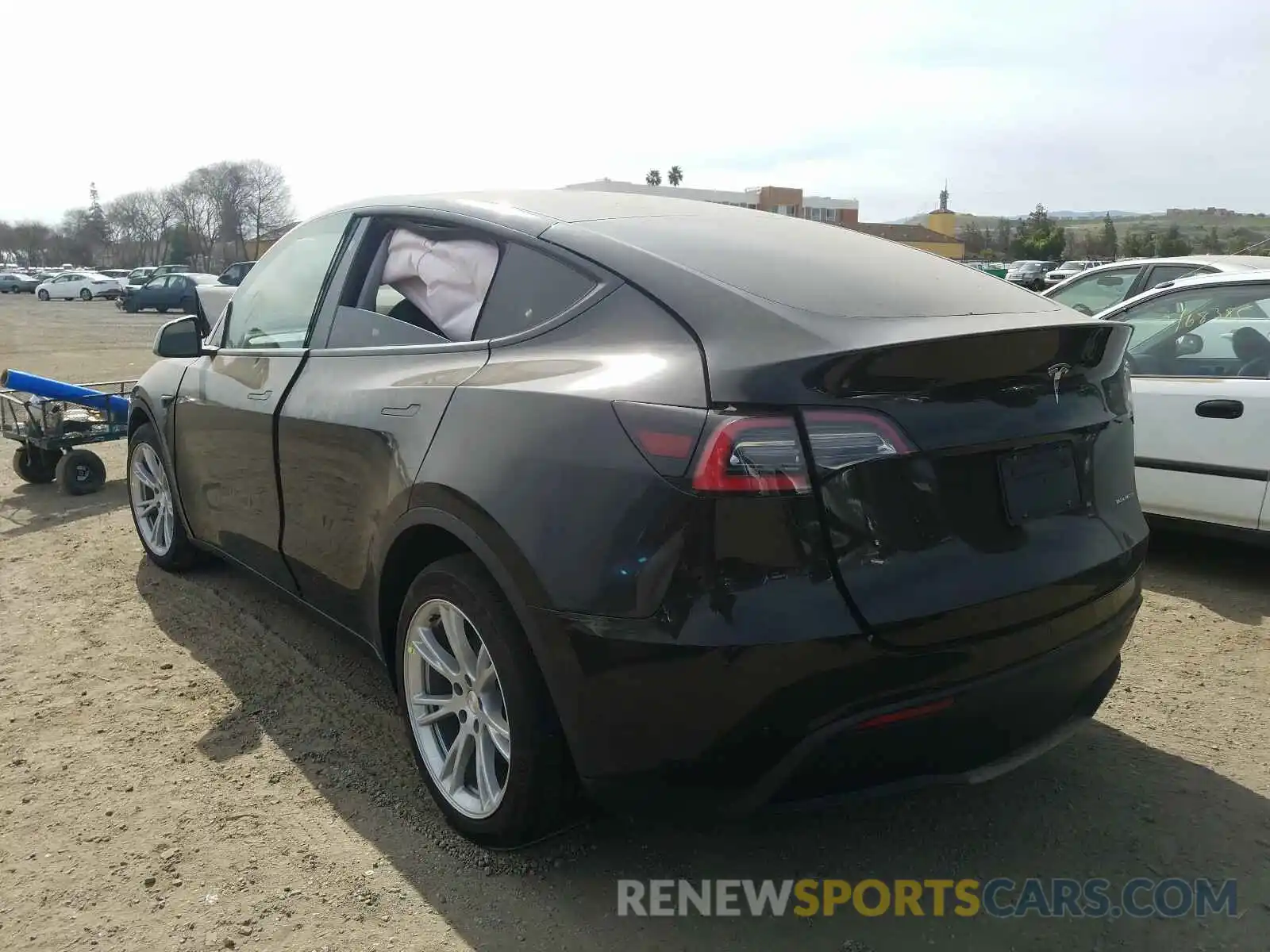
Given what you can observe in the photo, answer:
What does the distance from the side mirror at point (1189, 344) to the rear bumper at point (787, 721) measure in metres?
3.32

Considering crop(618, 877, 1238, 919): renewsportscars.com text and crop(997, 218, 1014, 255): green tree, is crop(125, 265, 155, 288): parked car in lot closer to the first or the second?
crop(618, 877, 1238, 919): renewsportscars.com text

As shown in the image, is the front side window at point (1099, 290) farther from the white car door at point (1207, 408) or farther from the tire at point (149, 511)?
the tire at point (149, 511)

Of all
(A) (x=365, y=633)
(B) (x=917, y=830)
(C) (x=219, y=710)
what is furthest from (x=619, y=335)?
(C) (x=219, y=710)

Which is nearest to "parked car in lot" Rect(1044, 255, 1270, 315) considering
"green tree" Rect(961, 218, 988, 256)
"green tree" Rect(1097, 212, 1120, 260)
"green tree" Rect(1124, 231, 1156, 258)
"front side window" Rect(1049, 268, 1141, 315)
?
"front side window" Rect(1049, 268, 1141, 315)

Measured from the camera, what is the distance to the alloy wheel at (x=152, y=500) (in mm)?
4902

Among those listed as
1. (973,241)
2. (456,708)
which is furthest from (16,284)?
(973,241)

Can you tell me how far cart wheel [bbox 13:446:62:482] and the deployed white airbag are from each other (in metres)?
5.33

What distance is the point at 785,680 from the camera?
2.04m

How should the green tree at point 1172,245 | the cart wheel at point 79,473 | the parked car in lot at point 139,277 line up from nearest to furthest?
the cart wheel at point 79,473 < the parked car in lot at point 139,277 < the green tree at point 1172,245

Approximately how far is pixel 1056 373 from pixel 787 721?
1.09m

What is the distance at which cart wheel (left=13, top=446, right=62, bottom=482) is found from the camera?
24.0 ft

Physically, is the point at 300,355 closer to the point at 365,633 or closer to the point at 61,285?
the point at 365,633

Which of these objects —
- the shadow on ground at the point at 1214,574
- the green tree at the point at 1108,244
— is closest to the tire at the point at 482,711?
the shadow on ground at the point at 1214,574

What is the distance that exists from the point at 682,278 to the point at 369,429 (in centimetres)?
109
